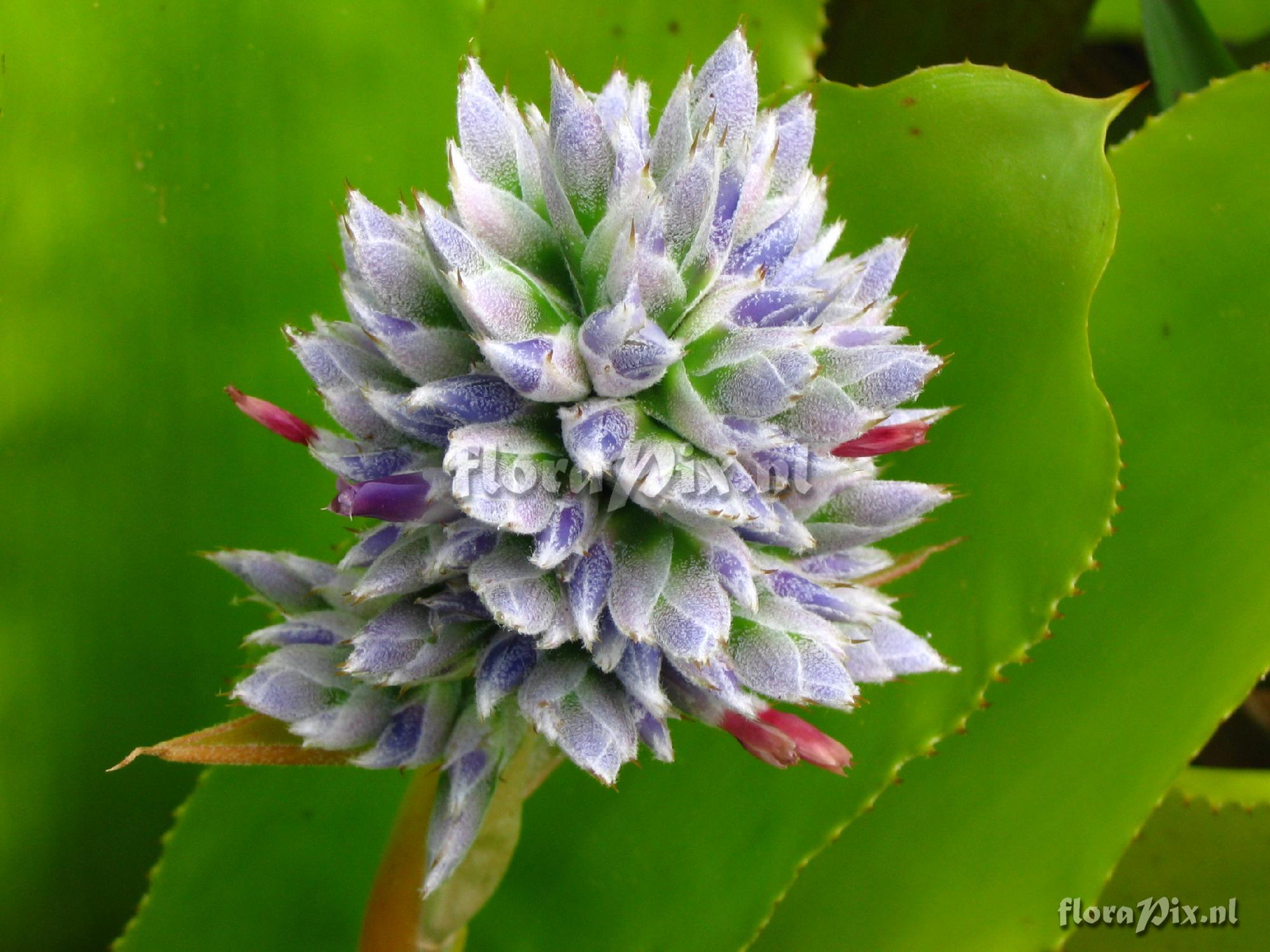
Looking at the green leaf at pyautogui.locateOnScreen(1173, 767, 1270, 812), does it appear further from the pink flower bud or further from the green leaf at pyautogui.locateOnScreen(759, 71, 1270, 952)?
the pink flower bud

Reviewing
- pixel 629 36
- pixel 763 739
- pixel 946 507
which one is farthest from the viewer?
pixel 629 36

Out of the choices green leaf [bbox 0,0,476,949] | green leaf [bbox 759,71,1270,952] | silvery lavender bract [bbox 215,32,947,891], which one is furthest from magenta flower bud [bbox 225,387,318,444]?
green leaf [bbox 759,71,1270,952]

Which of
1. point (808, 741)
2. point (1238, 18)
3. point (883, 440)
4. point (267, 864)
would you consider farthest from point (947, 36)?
point (267, 864)

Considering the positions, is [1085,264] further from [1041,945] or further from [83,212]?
[83,212]

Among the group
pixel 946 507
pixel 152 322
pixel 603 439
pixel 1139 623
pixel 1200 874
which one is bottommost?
pixel 1200 874

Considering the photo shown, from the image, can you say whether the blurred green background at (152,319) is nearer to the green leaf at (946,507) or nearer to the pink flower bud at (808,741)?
the green leaf at (946,507)

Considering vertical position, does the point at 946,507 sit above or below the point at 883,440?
below

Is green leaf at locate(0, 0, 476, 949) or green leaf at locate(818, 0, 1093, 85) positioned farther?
green leaf at locate(818, 0, 1093, 85)

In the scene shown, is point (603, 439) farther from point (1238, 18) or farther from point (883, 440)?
point (1238, 18)
